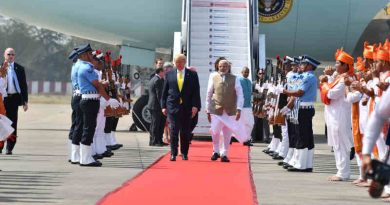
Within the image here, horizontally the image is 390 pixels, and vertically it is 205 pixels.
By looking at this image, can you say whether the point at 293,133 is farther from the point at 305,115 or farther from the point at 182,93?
the point at 182,93

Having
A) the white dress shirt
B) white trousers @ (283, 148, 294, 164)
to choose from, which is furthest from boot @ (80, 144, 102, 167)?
the white dress shirt

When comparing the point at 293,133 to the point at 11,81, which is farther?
the point at 11,81

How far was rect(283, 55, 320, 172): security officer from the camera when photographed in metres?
15.6

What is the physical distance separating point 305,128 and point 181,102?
108 inches

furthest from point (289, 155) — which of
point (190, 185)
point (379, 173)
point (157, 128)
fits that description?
point (379, 173)

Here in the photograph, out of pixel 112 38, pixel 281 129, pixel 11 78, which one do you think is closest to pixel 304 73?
pixel 281 129

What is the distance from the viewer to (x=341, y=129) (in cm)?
1429

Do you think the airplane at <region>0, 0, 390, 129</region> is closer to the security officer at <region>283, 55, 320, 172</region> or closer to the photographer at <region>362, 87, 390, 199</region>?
the security officer at <region>283, 55, 320, 172</region>

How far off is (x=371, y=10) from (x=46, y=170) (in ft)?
43.3

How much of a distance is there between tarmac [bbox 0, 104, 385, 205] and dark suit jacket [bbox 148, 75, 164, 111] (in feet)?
4.49

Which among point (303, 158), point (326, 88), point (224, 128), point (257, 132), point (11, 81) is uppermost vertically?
point (326, 88)

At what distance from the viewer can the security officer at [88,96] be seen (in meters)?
15.7

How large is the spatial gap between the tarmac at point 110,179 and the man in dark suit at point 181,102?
60cm

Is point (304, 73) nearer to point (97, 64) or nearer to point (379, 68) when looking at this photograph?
point (97, 64)
